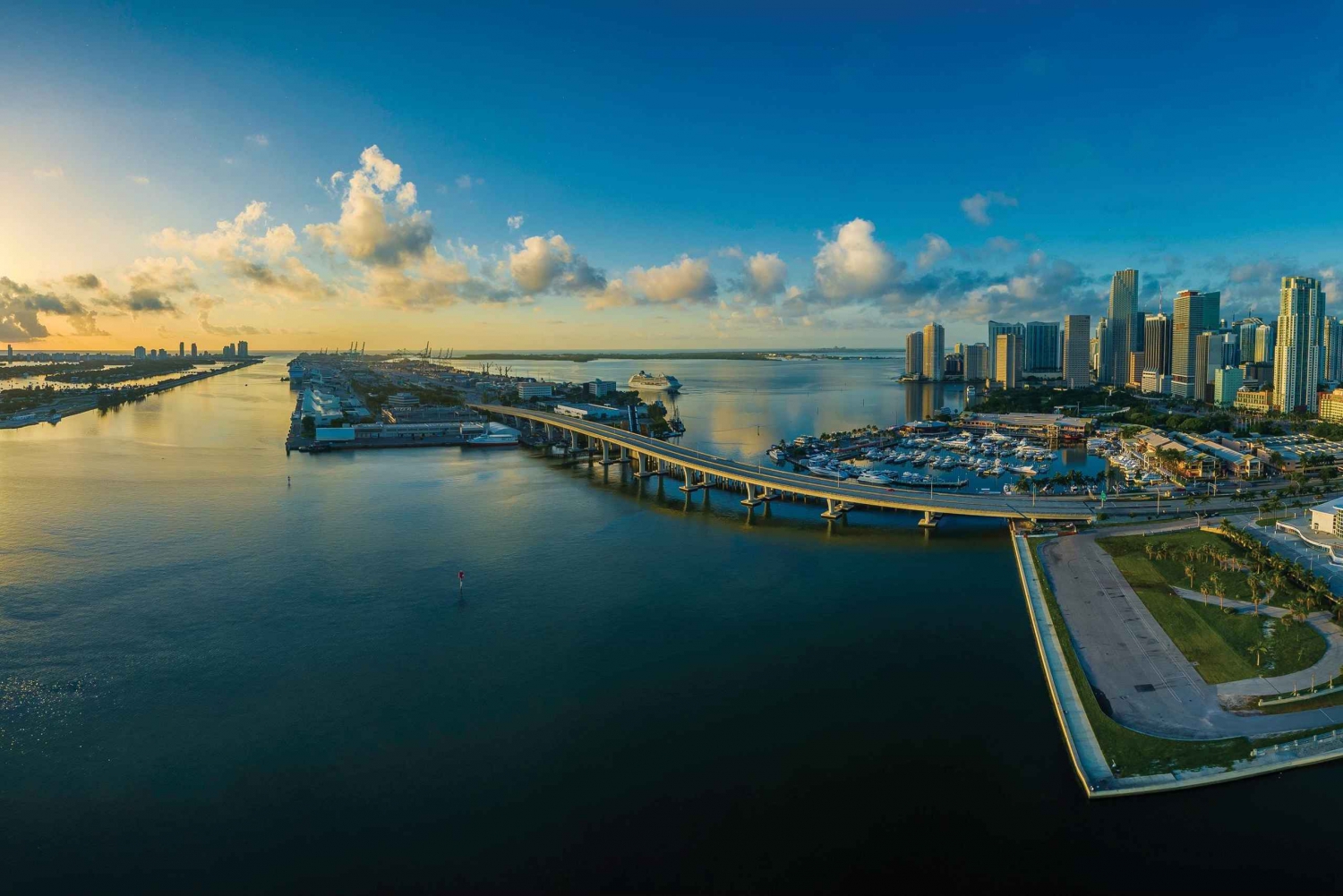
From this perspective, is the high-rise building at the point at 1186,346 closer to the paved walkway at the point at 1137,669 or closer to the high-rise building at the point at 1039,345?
the high-rise building at the point at 1039,345

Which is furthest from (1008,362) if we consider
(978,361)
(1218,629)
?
(1218,629)

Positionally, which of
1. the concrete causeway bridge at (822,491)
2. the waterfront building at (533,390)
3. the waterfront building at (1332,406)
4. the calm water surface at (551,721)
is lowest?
the calm water surface at (551,721)

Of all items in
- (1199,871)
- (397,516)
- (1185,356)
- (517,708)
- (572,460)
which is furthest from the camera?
(1185,356)

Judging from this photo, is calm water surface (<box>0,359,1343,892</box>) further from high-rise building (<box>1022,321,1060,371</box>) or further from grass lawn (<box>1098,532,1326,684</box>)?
high-rise building (<box>1022,321,1060,371</box>)

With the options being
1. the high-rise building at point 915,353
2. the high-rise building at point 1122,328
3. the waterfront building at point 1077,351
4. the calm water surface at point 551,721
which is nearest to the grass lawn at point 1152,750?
the calm water surface at point 551,721

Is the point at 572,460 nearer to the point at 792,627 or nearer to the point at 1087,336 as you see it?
the point at 792,627

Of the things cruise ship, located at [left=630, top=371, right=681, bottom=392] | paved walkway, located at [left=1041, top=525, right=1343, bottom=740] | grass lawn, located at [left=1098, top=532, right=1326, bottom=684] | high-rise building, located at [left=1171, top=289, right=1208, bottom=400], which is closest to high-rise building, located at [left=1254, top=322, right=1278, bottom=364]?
high-rise building, located at [left=1171, top=289, right=1208, bottom=400]

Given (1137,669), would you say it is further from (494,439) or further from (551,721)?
(494,439)

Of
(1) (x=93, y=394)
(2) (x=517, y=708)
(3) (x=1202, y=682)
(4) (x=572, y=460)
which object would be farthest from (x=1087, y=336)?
(1) (x=93, y=394)
